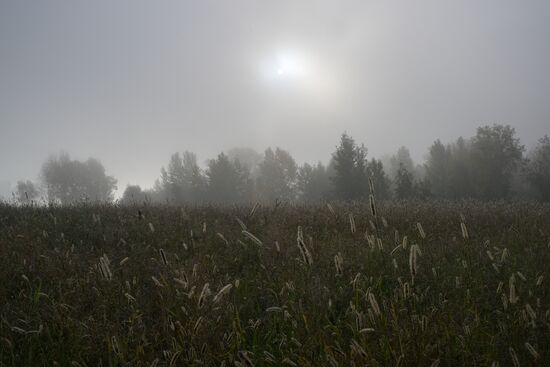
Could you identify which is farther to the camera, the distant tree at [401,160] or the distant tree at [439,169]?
the distant tree at [401,160]

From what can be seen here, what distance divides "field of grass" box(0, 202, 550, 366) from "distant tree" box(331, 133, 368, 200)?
1090 inches

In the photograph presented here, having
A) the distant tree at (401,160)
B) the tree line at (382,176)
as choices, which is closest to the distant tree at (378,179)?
the tree line at (382,176)

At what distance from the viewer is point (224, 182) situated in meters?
47.2

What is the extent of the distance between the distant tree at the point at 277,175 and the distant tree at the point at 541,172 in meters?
27.3

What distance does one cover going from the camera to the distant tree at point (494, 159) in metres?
41.0

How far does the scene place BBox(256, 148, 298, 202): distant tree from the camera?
49844 mm

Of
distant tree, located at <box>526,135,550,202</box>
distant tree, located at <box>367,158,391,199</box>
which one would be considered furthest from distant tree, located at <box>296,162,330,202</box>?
distant tree, located at <box>526,135,550,202</box>

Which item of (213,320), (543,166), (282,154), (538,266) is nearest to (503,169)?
(543,166)

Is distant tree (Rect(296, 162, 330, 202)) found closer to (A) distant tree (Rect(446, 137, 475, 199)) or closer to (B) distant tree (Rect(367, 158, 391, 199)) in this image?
(B) distant tree (Rect(367, 158, 391, 199))

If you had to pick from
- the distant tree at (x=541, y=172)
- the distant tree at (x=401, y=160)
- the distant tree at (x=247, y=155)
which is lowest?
the distant tree at (x=541, y=172)

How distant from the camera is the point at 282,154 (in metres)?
51.5

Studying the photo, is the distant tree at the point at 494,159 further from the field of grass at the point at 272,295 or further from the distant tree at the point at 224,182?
the field of grass at the point at 272,295

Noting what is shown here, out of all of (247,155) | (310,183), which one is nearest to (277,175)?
(310,183)

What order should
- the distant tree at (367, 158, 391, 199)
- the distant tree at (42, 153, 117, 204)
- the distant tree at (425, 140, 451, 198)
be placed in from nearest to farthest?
the distant tree at (367, 158, 391, 199) < the distant tree at (425, 140, 451, 198) < the distant tree at (42, 153, 117, 204)
